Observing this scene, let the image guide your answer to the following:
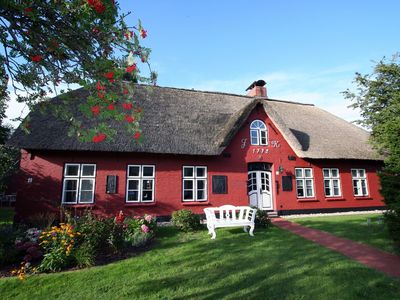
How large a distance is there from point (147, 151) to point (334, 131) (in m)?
12.4

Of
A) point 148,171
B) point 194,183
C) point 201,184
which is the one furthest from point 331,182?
point 148,171

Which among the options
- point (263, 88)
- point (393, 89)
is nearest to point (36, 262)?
point (263, 88)

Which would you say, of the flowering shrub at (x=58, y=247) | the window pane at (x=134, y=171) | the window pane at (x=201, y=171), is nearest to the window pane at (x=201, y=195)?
the window pane at (x=201, y=171)

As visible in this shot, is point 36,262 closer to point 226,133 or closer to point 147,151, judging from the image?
point 147,151

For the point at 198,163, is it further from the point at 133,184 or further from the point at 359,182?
the point at 359,182

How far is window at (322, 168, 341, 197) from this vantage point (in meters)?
14.2

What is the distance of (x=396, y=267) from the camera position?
17.3 feet

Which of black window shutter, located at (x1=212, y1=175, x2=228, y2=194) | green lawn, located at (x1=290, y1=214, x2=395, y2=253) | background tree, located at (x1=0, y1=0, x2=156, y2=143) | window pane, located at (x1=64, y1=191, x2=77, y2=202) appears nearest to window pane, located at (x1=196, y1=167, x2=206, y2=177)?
black window shutter, located at (x1=212, y1=175, x2=228, y2=194)

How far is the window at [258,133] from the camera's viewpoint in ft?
43.8

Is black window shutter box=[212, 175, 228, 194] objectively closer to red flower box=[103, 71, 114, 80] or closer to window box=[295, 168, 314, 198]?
window box=[295, 168, 314, 198]

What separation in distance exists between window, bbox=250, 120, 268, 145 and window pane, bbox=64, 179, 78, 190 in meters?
8.77

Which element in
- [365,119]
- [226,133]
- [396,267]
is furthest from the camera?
[365,119]

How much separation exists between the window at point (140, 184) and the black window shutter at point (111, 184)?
563 mm

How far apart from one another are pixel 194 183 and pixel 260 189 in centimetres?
369
